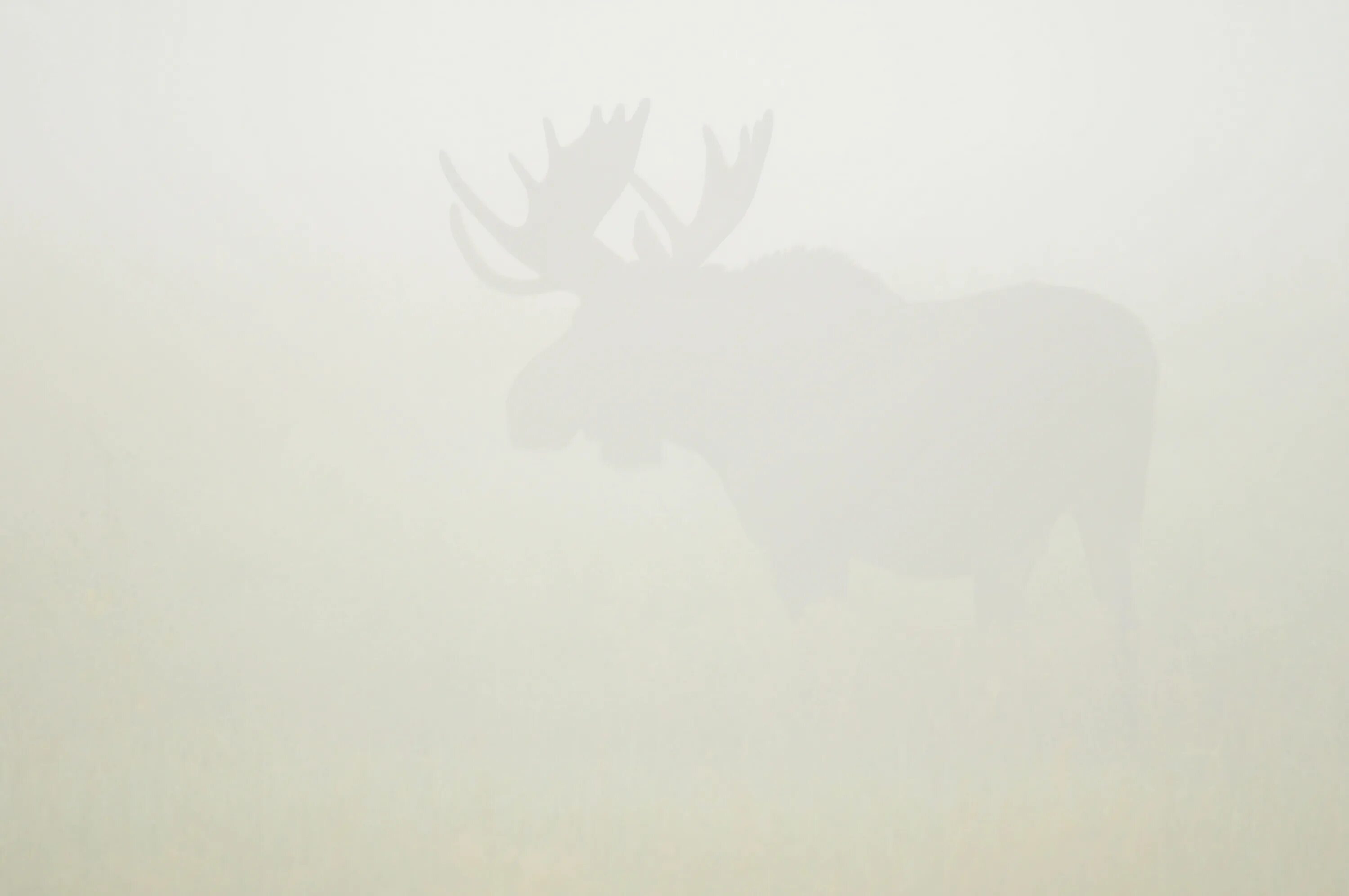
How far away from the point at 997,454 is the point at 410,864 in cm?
195

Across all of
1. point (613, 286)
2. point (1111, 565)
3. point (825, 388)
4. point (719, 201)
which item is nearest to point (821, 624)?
point (825, 388)

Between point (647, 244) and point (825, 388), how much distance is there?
0.69 meters

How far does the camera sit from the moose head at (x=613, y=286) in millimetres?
3379

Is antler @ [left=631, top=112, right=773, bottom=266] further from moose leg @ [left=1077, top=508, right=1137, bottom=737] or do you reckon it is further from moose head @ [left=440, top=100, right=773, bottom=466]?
moose leg @ [left=1077, top=508, right=1137, bottom=737]

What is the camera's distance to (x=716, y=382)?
3.42m

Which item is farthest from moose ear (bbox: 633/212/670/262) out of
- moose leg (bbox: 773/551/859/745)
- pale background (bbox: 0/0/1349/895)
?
moose leg (bbox: 773/551/859/745)

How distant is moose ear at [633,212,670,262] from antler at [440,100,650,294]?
0.10 meters

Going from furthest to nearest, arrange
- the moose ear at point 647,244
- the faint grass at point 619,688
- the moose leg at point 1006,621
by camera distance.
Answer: the moose ear at point 647,244 < the moose leg at point 1006,621 < the faint grass at point 619,688

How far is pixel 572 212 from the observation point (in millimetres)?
3404

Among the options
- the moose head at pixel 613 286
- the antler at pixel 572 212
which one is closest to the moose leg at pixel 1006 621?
the moose head at pixel 613 286

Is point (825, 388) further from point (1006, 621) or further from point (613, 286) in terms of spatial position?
point (1006, 621)

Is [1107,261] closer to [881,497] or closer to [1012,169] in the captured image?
[1012,169]

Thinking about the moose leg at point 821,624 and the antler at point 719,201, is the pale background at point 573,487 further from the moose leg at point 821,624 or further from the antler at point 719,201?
the antler at point 719,201

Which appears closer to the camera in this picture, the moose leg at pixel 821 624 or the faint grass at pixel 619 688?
the faint grass at pixel 619 688
